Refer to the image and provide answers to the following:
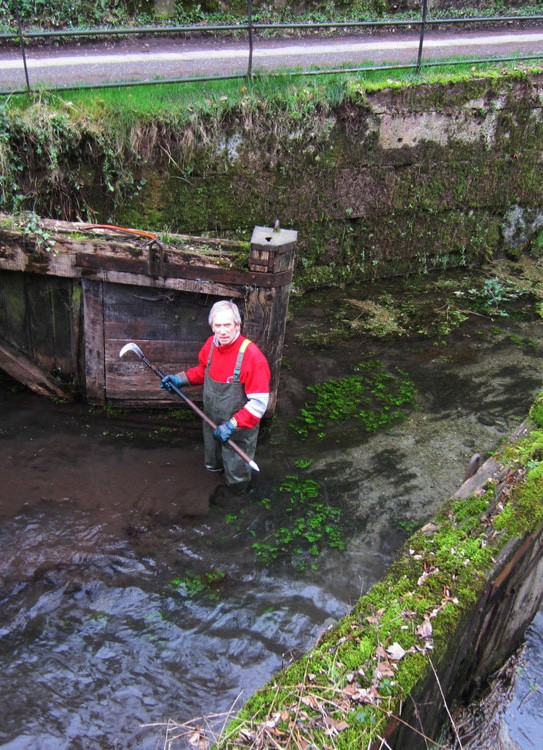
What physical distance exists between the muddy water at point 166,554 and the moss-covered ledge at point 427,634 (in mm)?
809

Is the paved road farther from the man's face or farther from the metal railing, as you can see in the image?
the man's face

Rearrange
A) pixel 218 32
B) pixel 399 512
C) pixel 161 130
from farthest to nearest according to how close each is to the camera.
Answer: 1. pixel 218 32
2. pixel 161 130
3. pixel 399 512

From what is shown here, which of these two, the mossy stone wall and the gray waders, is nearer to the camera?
the gray waders

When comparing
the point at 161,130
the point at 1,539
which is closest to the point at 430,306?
the point at 161,130

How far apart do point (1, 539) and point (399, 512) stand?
335cm

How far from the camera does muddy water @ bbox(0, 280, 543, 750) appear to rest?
424 cm

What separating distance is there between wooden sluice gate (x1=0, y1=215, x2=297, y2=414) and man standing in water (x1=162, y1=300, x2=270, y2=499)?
0.72 m

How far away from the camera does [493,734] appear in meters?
4.42

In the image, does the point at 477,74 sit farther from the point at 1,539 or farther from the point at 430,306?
the point at 1,539

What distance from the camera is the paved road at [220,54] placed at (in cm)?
942

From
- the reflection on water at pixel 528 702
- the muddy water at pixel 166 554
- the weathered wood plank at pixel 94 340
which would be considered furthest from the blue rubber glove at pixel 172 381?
the reflection on water at pixel 528 702

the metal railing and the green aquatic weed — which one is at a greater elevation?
the metal railing

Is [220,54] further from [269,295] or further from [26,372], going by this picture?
[26,372]

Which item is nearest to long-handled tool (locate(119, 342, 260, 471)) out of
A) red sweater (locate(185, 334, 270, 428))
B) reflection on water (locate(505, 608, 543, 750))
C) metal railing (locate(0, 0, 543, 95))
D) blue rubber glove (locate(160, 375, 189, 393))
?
blue rubber glove (locate(160, 375, 189, 393))
